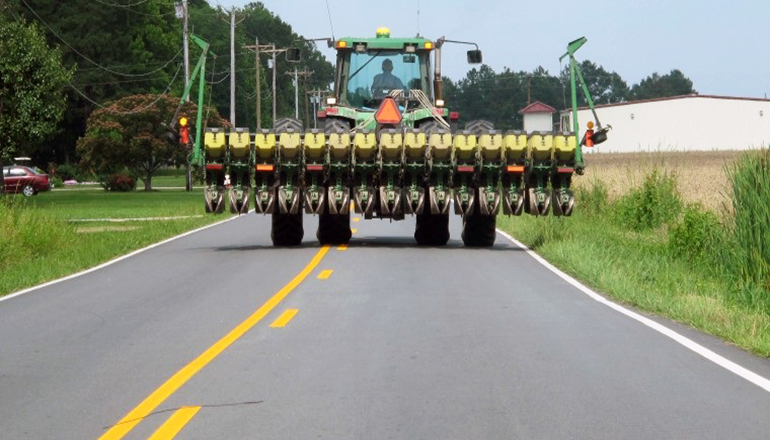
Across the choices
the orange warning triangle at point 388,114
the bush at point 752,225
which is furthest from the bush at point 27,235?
the bush at point 752,225

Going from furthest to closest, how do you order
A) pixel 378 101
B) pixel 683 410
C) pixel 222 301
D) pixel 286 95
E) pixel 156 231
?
pixel 286 95, pixel 156 231, pixel 378 101, pixel 222 301, pixel 683 410

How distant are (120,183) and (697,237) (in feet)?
177

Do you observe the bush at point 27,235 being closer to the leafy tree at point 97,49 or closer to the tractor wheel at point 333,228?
the tractor wheel at point 333,228

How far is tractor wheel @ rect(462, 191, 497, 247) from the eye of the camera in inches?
979

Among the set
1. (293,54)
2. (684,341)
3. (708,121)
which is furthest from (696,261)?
(708,121)

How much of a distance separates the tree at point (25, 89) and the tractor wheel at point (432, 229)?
22.1m

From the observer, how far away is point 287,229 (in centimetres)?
2467

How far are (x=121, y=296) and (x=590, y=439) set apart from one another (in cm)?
974

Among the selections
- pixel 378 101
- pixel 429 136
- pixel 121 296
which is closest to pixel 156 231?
pixel 378 101

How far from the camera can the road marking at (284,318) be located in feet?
43.3

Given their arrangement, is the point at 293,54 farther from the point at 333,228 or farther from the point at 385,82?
the point at 333,228

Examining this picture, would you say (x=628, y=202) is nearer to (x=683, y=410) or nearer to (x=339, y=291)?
(x=339, y=291)

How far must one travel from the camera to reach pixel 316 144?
22219mm

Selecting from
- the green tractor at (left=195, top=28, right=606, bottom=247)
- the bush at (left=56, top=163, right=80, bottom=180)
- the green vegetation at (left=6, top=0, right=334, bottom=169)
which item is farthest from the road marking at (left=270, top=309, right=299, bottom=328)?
the bush at (left=56, top=163, right=80, bottom=180)
